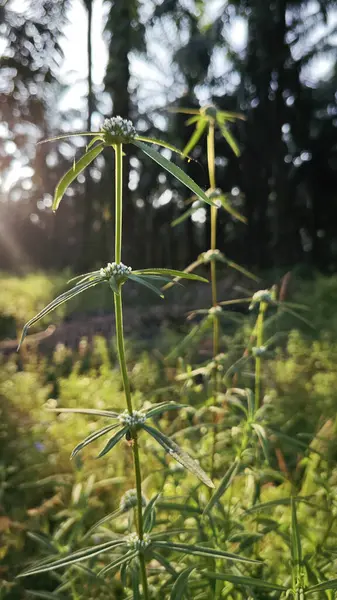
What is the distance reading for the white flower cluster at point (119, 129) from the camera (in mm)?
676

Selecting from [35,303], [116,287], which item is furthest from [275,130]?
[116,287]

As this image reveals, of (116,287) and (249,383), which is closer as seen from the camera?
(116,287)

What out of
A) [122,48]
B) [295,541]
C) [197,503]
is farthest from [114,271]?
[122,48]

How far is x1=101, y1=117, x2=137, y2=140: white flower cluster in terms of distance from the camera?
68 cm

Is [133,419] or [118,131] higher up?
[118,131]

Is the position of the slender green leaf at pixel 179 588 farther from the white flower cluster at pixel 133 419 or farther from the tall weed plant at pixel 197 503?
the white flower cluster at pixel 133 419

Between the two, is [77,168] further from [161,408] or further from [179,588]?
[179,588]

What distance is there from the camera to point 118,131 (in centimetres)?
68

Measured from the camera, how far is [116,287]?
68cm

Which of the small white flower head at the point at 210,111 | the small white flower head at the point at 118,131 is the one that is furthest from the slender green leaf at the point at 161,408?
the small white flower head at the point at 210,111

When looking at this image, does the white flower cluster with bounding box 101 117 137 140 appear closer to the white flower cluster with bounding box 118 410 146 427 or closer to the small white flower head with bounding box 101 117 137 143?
the small white flower head with bounding box 101 117 137 143

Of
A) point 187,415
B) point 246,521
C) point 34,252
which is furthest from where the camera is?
point 34,252

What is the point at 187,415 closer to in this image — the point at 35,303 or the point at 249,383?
the point at 249,383

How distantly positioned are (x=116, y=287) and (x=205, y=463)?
104 centimetres
